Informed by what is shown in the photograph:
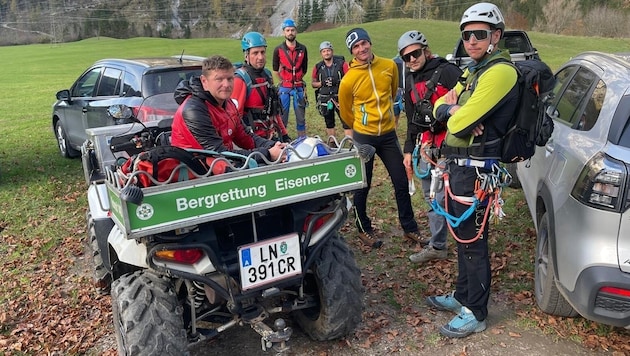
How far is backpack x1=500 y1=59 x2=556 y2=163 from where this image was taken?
3318mm

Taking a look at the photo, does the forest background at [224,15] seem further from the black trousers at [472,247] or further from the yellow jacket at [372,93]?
the black trousers at [472,247]

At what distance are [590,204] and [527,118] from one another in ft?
2.15

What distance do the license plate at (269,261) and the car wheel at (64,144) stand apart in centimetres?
796

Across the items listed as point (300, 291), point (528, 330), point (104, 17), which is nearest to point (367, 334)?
point (300, 291)

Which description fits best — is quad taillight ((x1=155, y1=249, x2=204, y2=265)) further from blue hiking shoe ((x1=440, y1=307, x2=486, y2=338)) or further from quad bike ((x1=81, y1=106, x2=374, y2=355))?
blue hiking shoe ((x1=440, y1=307, x2=486, y2=338))

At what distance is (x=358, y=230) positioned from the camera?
5.96 metres

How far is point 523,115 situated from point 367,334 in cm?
194

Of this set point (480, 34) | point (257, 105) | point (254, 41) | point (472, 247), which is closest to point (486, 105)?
point (480, 34)

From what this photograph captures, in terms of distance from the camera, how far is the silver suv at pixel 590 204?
2.95m

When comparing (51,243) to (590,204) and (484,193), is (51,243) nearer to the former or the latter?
(484,193)

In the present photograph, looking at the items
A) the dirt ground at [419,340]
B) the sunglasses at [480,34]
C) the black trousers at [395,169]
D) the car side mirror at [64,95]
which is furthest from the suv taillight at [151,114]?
the car side mirror at [64,95]

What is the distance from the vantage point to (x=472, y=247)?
3.73 metres

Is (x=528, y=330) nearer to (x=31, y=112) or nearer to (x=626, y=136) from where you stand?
(x=626, y=136)

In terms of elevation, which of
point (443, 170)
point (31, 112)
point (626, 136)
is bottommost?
point (31, 112)
